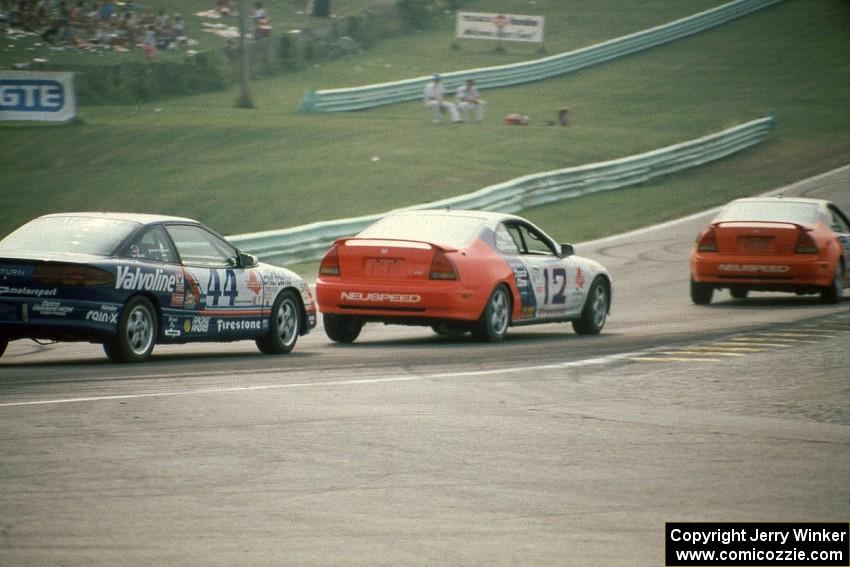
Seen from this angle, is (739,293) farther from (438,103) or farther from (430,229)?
(438,103)

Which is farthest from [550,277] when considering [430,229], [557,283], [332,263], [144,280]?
[144,280]

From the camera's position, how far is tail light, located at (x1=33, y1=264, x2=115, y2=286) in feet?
38.5

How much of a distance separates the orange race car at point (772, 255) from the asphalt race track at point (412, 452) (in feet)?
17.4

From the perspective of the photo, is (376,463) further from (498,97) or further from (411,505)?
(498,97)

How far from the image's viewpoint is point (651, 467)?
761cm

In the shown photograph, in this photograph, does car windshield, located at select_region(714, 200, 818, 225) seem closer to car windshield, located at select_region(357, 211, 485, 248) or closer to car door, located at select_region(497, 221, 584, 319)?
car door, located at select_region(497, 221, 584, 319)

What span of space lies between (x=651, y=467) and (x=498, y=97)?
145 ft

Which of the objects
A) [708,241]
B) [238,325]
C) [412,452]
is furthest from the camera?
[708,241]

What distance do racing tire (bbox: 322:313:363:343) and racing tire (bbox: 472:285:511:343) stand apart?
4.05 feet

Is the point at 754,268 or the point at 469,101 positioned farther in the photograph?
the point at 469,101

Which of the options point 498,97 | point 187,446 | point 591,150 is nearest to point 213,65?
point 498,97

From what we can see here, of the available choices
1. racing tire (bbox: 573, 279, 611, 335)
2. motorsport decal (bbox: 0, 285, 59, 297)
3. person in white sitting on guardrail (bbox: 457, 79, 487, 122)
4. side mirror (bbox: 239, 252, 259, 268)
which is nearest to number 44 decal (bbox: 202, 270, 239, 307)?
side mirror (bbox: 239, 252, 259, 268)

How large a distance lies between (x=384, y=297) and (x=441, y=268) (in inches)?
24.5

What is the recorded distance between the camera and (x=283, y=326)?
1416 cm
